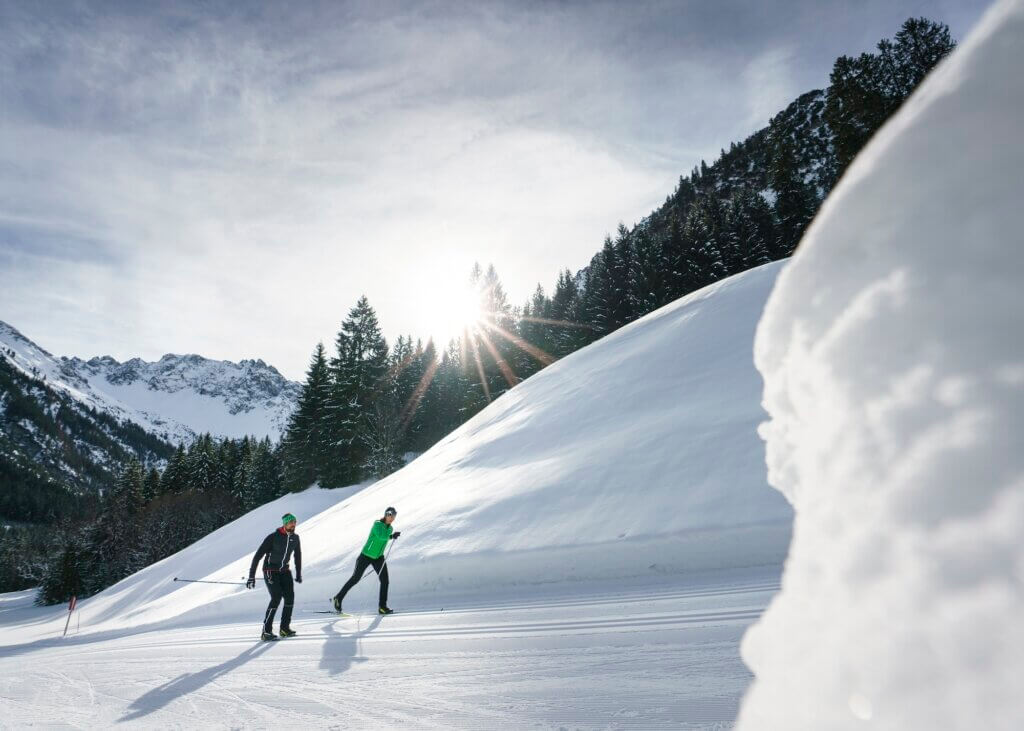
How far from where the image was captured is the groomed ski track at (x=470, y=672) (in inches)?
137

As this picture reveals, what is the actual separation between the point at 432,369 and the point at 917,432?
55.9 meters

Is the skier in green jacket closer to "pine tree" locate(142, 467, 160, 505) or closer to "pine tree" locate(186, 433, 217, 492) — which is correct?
"pine tree" locate(186, 433, 217, 492)

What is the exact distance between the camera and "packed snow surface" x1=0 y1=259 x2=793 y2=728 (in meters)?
3.85

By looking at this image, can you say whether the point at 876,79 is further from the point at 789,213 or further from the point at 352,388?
the point at 352,388

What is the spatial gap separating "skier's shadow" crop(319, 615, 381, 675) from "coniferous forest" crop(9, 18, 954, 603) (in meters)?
27.3

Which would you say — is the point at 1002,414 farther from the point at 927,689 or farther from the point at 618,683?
the point at 618,683

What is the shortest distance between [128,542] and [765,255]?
58666mm

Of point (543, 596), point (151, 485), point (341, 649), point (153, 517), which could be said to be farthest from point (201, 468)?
point (543, 596)

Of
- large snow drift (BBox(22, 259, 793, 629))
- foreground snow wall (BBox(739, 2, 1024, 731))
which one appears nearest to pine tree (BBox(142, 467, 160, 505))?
large snow drift (BBox(22, 259, 793, 629))

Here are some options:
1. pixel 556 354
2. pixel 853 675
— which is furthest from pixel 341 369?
pixel 853 675

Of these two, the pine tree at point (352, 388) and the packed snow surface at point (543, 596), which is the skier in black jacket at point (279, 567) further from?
the pine tree at point (352, 388)

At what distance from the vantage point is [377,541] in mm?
8258

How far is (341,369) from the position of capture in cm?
3884

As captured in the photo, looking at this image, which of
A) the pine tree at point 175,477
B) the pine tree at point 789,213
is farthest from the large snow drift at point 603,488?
the pine tree at point 175,477
